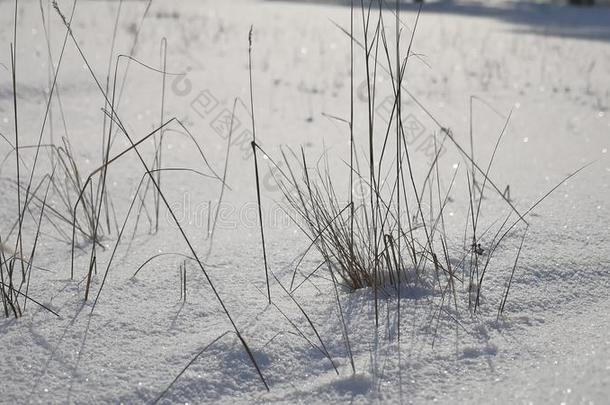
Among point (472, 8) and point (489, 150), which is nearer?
point (489, 150)

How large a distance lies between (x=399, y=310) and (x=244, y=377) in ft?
1.01

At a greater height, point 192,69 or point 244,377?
point 192,69

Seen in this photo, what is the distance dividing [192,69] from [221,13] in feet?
10.6

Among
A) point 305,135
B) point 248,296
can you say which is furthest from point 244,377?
point 305,135

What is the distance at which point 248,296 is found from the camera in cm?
120

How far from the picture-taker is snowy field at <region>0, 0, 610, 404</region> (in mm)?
939

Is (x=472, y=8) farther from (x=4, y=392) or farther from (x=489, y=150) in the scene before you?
(x=4, y=392)

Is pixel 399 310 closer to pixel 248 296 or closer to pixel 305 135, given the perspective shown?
pixel 248 296

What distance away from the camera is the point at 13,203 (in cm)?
168

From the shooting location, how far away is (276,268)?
4.35 ft

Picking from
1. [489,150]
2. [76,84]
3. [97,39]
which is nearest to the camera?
[489,150]

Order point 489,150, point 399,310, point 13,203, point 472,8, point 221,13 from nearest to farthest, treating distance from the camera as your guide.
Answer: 1. point 399,310
2. point 13,203
3. point 489,150
4. point 221,13
5. point 472,8

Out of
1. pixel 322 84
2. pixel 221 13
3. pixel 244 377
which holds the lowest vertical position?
pixel 244 377

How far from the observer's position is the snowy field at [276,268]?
3.08ft
